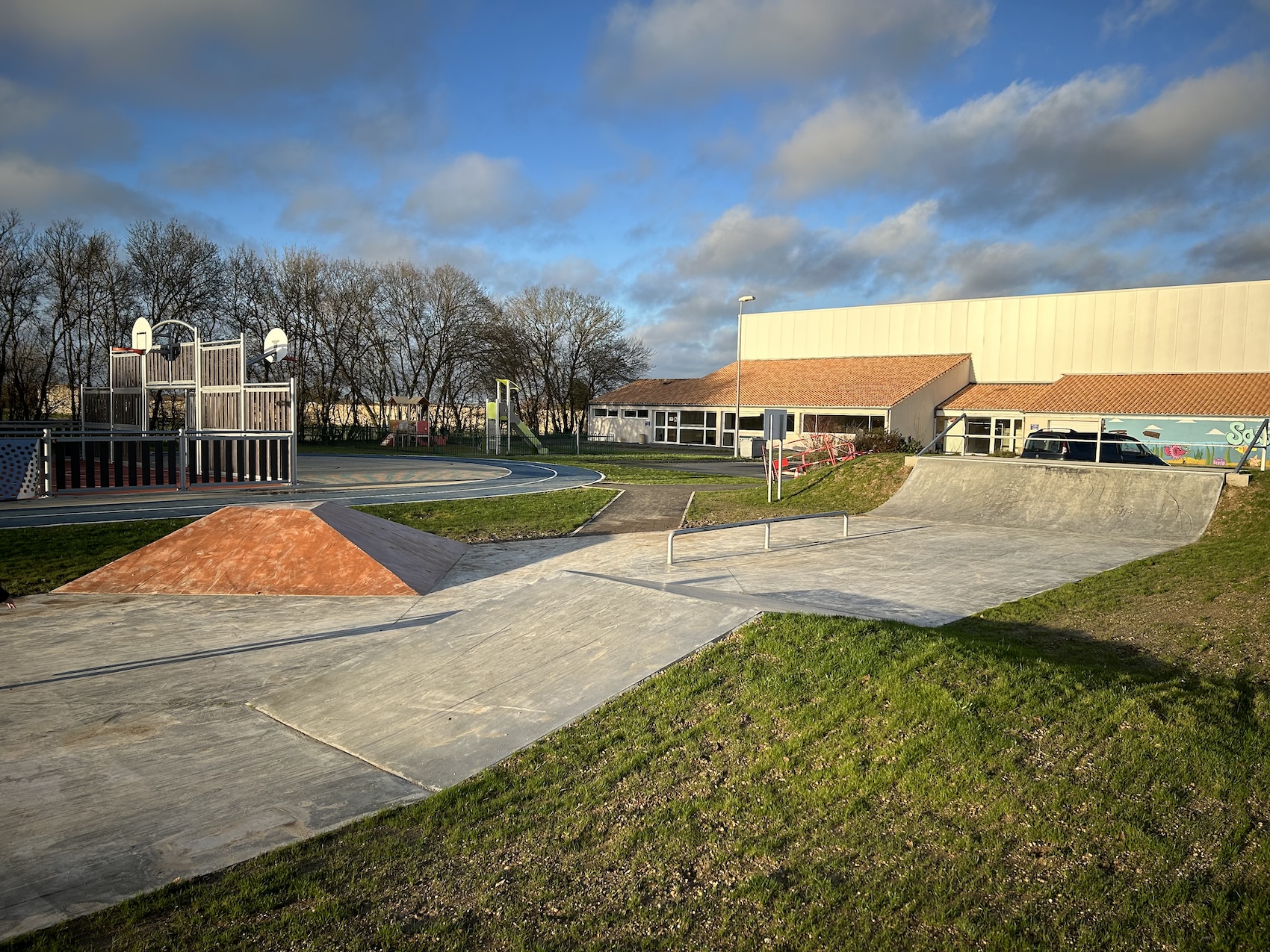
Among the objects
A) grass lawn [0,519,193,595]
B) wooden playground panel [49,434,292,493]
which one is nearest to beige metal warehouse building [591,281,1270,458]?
wooden playground panel [49,434,292,493]

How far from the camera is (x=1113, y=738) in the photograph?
489 cm

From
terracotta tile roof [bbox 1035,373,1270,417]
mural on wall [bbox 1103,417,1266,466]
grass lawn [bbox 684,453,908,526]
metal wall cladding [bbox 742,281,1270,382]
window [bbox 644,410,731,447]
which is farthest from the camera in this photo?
window [bbox 644,410,731,447]

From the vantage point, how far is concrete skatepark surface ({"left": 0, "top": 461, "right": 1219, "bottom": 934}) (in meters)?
4.44

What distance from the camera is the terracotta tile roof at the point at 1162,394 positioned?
105 ft

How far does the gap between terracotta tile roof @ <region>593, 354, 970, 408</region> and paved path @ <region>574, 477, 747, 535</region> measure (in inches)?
773

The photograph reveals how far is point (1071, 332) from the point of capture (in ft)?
128

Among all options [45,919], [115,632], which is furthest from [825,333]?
[45,919]

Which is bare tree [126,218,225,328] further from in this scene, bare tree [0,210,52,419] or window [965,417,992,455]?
window [965,417,992,455]

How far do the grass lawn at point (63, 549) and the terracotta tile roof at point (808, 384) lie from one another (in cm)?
3313

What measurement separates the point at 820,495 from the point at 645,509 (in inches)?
202

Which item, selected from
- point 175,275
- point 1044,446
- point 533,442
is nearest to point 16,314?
point 175,275

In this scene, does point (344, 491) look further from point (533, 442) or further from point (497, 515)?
point (533, 442)

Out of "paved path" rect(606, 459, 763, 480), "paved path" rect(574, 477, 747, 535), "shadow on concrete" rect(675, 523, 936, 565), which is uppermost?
"paved path" rect(606, 459, 763, 480)

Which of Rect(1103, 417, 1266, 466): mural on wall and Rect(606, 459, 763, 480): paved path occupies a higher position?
Rect(1103, 417, 1266, 466): mural on wall
